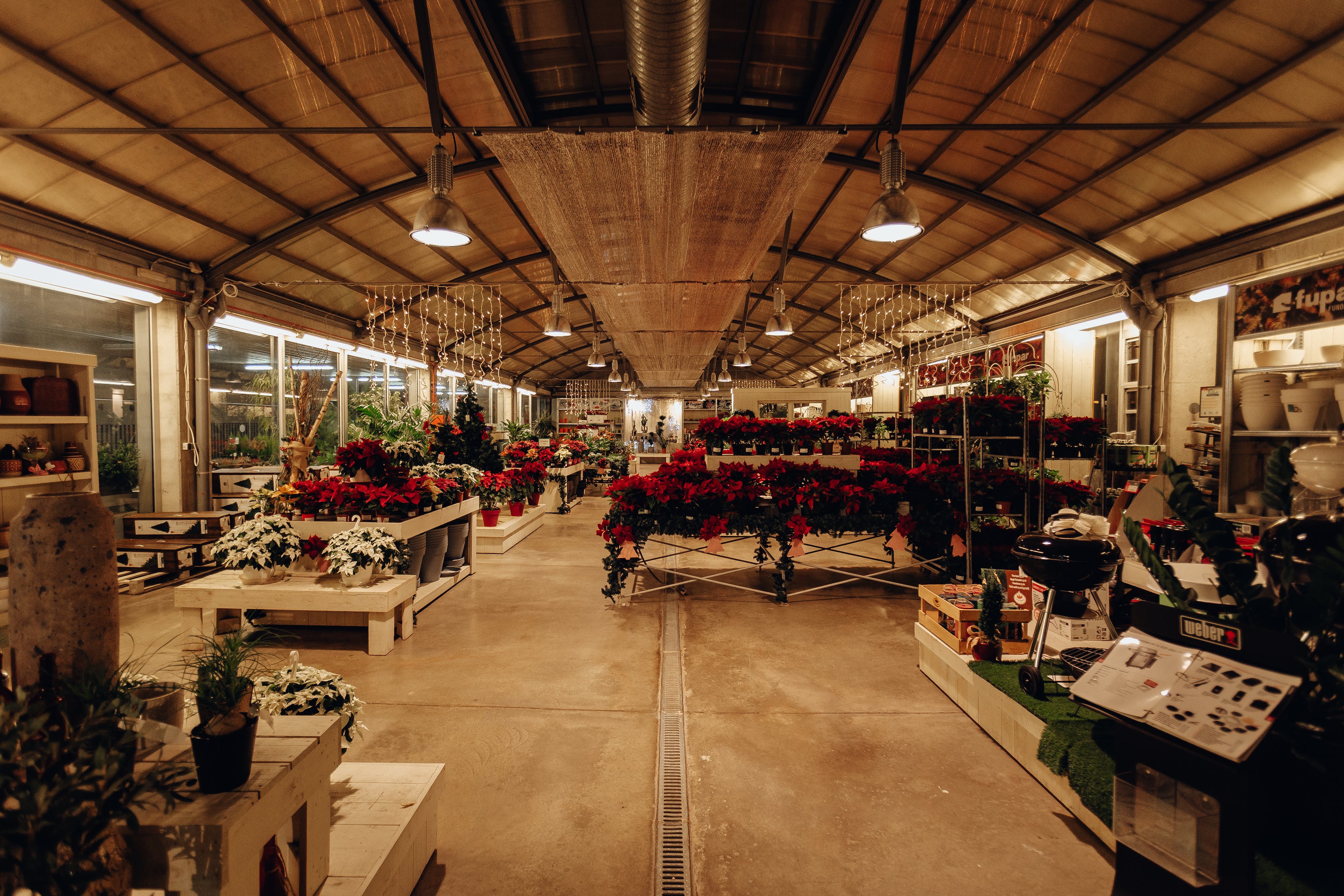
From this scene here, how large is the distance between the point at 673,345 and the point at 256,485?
658 cm

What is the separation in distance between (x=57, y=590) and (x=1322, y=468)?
456 cm

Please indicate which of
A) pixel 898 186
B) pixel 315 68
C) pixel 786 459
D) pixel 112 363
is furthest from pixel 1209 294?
pixel 112 363

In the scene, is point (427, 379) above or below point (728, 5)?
below

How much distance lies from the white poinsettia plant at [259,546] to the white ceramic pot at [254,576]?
26mm

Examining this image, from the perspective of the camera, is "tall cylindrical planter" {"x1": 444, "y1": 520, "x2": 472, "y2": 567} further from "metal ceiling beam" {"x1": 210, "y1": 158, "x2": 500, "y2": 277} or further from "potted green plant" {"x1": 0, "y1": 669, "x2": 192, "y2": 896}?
"potted green plant" {"x1": 0, "y1": 669, "x2": 192, "y2": 896}

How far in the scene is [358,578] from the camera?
4.15 metres

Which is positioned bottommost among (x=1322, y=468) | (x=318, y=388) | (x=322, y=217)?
(x=1322, y=468)

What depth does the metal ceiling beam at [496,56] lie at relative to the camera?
4.43m

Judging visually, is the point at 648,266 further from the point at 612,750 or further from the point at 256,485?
the point at 256,485

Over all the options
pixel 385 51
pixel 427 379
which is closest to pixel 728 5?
pixel 385 51

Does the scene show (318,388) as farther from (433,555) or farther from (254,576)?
(254,576)

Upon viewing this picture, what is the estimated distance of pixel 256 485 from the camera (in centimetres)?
782

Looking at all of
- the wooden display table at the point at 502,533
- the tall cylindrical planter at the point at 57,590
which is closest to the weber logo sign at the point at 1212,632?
the tall cylindrical planter at the point at 57,590

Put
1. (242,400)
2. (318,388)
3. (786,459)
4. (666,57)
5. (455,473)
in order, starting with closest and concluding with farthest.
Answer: (666,57) → (786,459) → (455,473) → (242,400) → (318,388)
